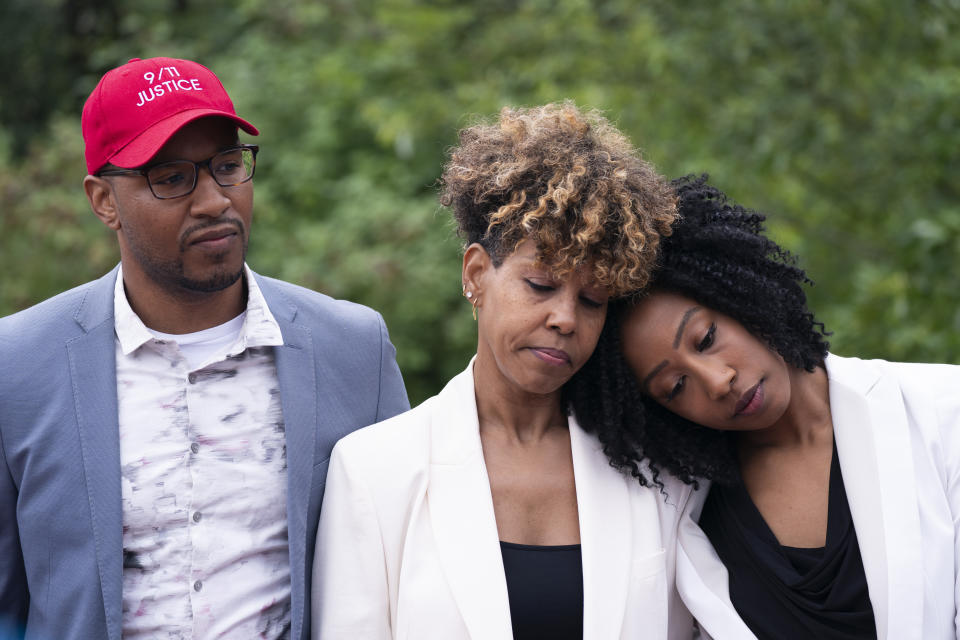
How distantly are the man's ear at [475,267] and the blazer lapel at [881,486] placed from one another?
0.95 meters

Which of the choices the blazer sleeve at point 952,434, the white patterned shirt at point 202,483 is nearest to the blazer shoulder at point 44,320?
the white patterned shirt at point 202,483

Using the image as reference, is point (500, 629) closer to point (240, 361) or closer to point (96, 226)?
point (240, 361)

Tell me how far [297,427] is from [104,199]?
0.77 m

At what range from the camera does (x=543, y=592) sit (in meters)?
2.64

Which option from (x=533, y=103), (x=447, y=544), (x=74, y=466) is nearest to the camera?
(x=74, y=466)

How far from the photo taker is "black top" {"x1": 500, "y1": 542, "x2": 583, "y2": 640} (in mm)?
2625

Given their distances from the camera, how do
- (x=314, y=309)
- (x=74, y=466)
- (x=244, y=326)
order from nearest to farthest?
(x=74, y=466)
(x=244, y=326)
(x=314, y=309)

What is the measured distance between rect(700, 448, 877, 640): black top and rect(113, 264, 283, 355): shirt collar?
1.29 m

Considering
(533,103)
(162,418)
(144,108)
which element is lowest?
(162,418)

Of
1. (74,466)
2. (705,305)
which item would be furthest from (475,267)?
(74,466)

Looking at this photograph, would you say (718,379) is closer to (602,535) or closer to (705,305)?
(705,305)

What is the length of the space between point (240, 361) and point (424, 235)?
408 cm

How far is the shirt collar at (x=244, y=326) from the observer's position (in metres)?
2.71

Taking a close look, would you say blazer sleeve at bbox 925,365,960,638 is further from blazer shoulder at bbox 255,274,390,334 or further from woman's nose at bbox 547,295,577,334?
blazer shoulder at bbox 255,274,390,334
